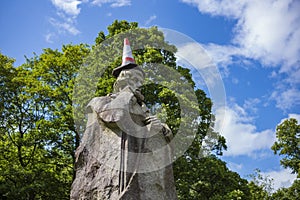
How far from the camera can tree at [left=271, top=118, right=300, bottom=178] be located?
22.9 meters

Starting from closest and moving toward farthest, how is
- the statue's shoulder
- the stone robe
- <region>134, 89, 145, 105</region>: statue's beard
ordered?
the stone robe
the statue's shoulder
<region>134, 89, 145, 105</region>: statue's beard

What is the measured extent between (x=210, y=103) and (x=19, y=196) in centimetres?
934

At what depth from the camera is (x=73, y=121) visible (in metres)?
16.9

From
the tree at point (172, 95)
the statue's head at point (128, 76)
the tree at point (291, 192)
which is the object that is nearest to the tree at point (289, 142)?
the tree at point (291, 192)

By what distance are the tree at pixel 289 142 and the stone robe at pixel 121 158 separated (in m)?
18.4

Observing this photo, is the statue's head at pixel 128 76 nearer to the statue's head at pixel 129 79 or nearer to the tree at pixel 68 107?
the statue's head at pixel 129 79

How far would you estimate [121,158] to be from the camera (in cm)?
627

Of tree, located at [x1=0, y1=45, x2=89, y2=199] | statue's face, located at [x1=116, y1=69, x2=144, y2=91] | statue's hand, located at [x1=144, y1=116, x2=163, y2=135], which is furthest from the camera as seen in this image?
tree, located at [x1=0, y1=45, x2=89, y2=199]

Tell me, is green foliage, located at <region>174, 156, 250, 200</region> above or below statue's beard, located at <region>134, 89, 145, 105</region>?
above

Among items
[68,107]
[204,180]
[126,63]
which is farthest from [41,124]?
[126,63]

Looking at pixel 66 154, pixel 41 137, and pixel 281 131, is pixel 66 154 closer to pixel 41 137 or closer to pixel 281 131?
pixel 41 137

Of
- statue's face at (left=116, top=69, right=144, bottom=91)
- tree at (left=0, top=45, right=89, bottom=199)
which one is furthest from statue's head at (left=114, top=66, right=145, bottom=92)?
tree at (left=0, top=45, right=89, bottom=199)

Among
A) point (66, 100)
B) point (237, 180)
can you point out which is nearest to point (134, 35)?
point (66, 100)

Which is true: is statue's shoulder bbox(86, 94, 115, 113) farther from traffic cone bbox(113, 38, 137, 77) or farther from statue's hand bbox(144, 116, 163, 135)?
statue's hand bbox(144, 116, 163, 135)
